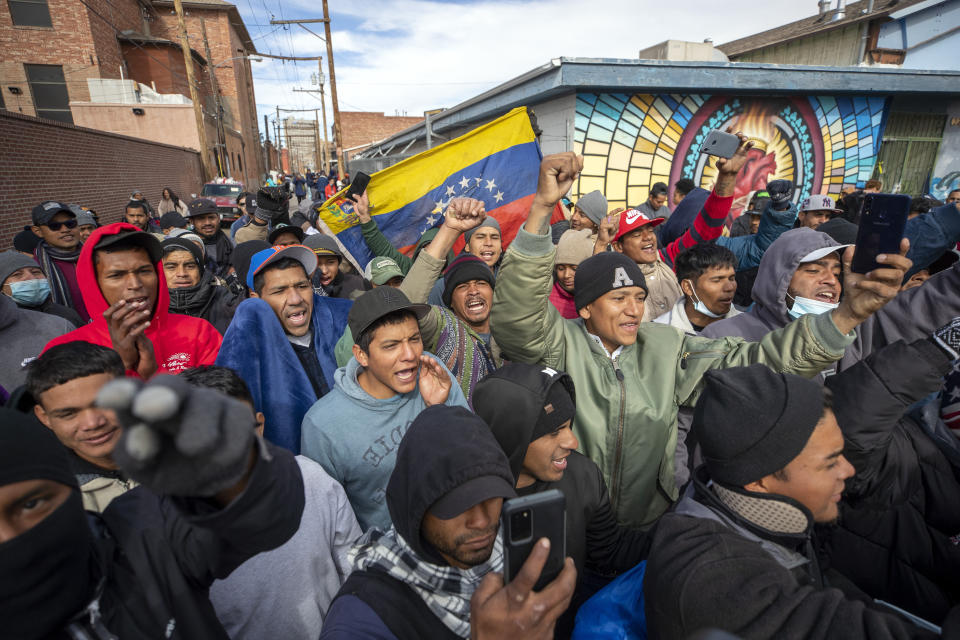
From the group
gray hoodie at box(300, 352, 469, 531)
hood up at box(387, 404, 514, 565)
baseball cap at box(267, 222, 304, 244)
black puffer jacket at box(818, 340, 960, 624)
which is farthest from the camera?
baseball cap at box(267, 222, 304, 244)

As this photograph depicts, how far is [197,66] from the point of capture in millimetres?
30922

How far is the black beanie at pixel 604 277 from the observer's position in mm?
2303

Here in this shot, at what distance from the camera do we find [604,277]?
2332 mm

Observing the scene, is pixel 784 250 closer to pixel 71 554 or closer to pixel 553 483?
pixel 553 483

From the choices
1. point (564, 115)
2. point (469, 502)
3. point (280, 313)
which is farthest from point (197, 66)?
point (469, 502)

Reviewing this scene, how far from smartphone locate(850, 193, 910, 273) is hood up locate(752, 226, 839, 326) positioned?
665 mm

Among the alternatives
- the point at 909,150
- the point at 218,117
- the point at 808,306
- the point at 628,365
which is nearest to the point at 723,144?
the point at 808,306

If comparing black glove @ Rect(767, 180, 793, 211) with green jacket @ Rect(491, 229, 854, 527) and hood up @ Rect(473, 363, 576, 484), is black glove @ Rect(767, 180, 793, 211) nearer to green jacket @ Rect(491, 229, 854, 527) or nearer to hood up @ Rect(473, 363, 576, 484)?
green jacket @ Rect(491, 229, 854, 527)

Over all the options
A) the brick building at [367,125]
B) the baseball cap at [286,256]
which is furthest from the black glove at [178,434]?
the brick building at [367,125]

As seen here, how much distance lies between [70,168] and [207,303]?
12.2 m

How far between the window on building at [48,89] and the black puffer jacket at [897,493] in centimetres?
3183

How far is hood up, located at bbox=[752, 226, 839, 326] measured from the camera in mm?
2676

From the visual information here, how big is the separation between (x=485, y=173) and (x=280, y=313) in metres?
3.24

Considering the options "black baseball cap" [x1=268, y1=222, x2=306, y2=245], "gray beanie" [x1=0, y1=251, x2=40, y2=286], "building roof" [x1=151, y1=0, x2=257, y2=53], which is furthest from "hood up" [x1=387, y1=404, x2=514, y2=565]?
"building roof" [x1=151, y1=0, x2=257, y2=53]
